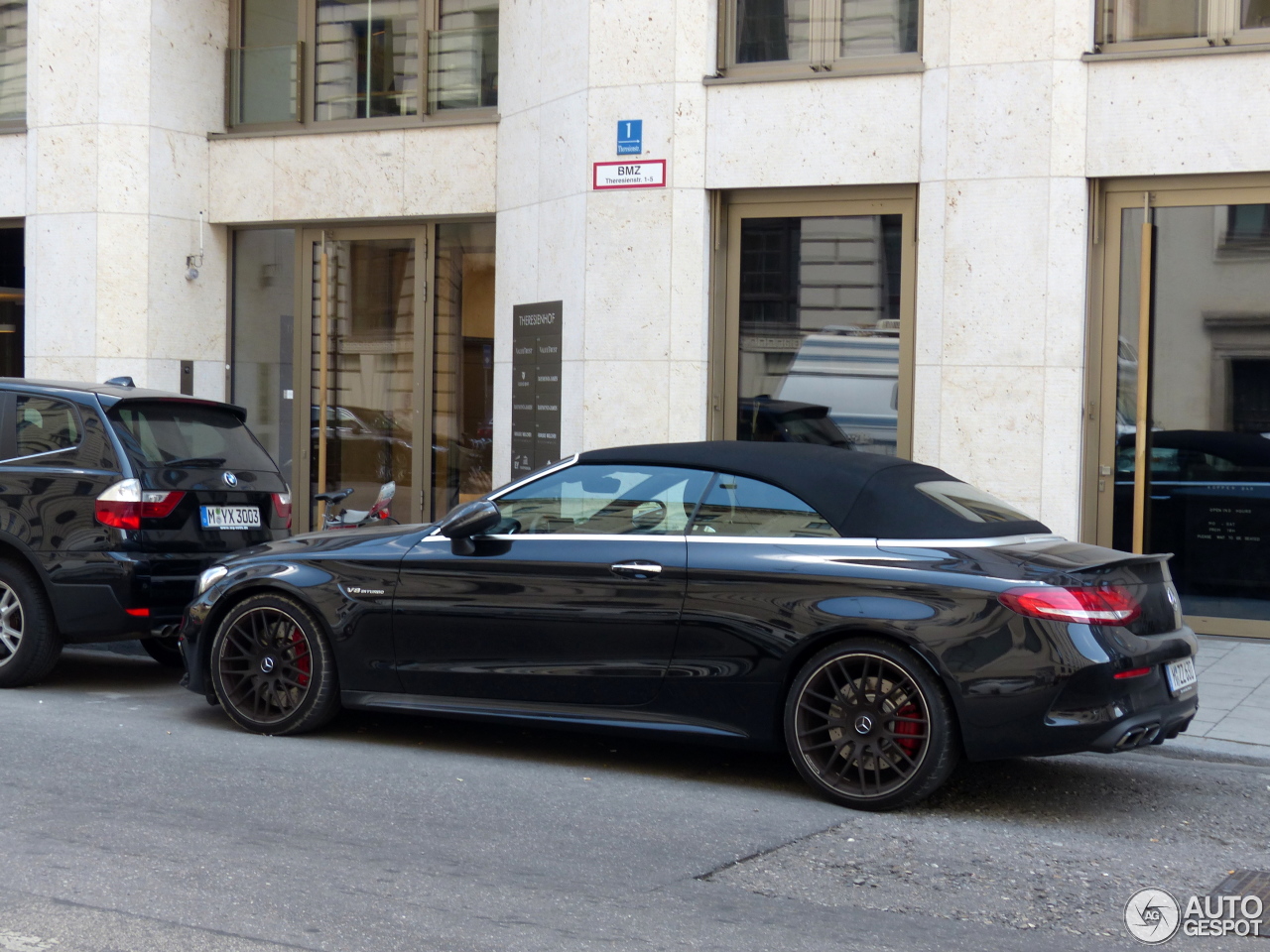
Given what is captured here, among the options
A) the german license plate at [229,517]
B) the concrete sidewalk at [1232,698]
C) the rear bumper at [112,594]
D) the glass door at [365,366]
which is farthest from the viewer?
the glass door at [365,366]

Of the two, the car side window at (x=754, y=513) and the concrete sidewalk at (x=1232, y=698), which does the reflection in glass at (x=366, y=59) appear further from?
the car side window at (x=754, y=513)

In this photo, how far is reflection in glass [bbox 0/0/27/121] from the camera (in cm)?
1490

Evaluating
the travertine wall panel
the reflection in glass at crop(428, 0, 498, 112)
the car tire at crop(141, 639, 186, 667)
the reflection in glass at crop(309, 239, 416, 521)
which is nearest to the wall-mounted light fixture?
the travertine wall panel

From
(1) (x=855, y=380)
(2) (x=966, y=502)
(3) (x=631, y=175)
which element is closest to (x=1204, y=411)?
(1) (x=855, y=380)

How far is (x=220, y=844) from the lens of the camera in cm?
516

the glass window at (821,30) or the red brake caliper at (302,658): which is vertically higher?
the glass window at (821,30)

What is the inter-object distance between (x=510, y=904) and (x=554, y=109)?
29.2 feet

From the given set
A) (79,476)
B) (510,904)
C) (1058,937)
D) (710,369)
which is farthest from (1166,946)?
(710,369)

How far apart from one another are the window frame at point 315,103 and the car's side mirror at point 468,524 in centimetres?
728

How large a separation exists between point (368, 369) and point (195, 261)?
7.13 feet

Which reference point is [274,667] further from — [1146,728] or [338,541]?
[1146,728]

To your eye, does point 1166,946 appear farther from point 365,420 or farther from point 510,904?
point 365,420

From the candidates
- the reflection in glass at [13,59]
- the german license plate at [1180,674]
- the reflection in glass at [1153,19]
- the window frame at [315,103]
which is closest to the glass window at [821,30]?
the reflection in glass at [1153,19]

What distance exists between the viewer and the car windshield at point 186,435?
8305mm
